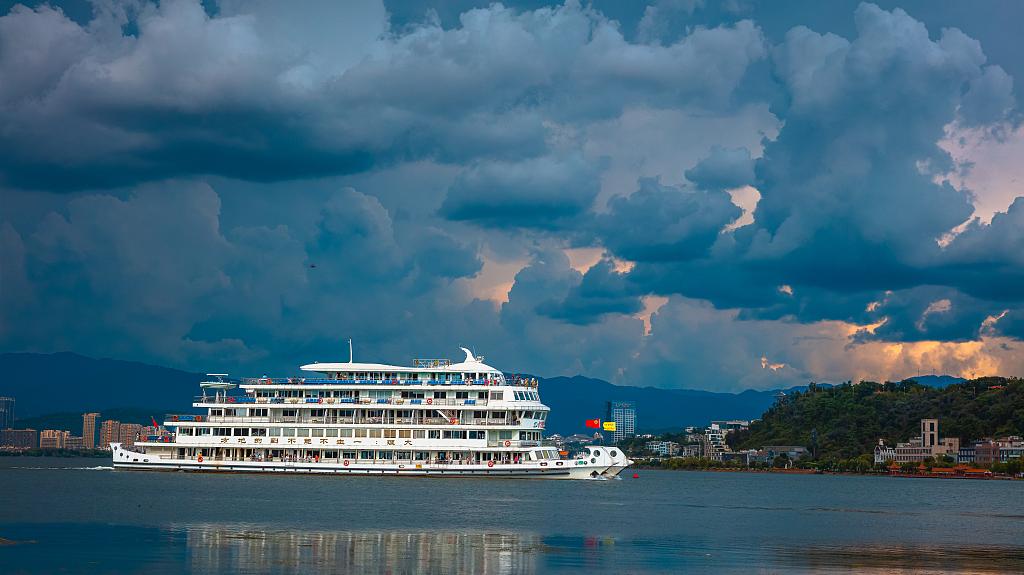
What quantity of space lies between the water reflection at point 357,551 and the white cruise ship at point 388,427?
3927 centimetres

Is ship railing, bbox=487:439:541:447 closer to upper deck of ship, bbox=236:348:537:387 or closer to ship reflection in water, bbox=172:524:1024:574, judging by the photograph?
upper deck of ship, bbox=236:348:537:387

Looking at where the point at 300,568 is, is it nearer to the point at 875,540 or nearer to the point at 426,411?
the point at 875,540

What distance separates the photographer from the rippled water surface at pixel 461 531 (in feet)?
123

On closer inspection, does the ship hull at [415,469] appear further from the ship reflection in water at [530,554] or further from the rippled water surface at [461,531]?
the ship reflection in water at [530,554]

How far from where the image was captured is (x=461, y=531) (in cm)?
4784

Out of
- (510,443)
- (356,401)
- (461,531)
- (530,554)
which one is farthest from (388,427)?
(530,554)

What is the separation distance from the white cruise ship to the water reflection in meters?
39.3

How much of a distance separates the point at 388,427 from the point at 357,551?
48622 millimetres

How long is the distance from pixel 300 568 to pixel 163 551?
6.65 metres

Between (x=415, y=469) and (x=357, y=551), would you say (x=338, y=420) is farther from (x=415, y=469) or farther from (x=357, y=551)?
(x=357, y=551)

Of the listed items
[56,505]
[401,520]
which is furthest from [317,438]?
[401,520]

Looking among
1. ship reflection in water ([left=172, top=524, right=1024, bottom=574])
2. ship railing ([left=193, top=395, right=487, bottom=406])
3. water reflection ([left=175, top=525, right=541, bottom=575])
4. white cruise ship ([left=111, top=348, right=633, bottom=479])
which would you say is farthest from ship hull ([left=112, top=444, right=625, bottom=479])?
water reflection ([left=175, top=525, right=541, bottom=575])

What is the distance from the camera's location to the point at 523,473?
8700cm

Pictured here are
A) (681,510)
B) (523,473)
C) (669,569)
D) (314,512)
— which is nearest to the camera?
(669,569)
